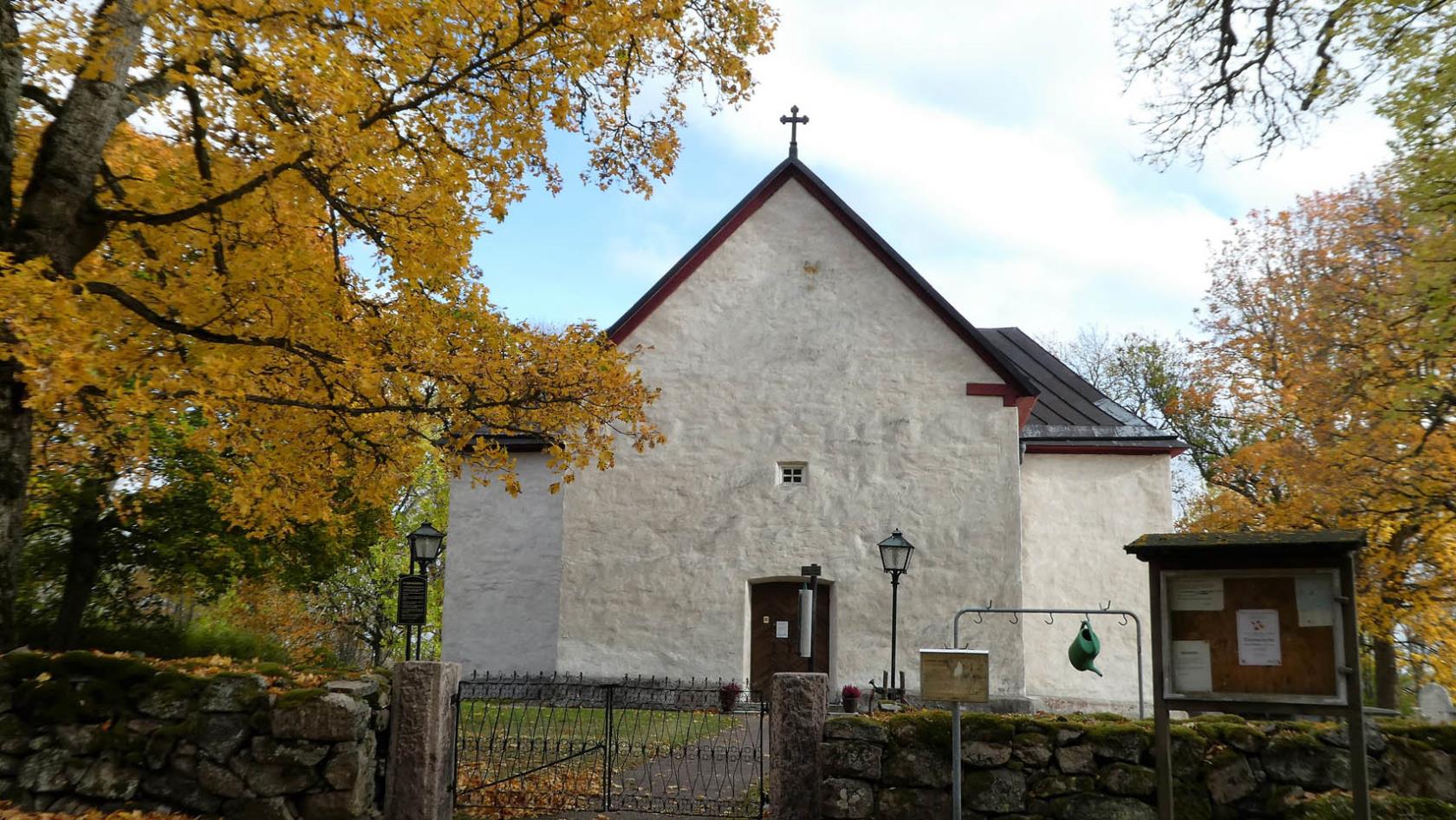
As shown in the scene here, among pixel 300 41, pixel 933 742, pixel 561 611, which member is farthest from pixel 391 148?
pixel 561 611

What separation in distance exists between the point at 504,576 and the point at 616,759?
7.67 meters

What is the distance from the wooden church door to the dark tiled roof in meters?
5.13

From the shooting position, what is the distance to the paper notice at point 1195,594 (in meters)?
6.33

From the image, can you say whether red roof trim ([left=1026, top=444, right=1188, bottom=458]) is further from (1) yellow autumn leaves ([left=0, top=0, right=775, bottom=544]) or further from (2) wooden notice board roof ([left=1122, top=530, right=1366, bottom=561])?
(2) wooden notice board roof ([left=1122, top=530, right=1366, bottom=561])

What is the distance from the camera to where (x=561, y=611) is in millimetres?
16672

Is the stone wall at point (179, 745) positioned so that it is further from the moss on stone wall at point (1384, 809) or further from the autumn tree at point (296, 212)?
the moss on stone wall at point (1384, 809)

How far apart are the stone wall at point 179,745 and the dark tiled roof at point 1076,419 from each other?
12288mm

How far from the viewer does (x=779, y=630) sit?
53.9ft

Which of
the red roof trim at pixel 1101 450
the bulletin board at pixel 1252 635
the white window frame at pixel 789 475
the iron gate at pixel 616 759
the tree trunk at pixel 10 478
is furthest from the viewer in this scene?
the red roof trim at pixel 1101 450

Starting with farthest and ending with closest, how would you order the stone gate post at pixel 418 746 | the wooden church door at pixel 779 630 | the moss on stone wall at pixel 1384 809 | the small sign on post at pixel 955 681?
the wooden church door at pixel 779 630 < the stone gate post at pixel 418 746 < the small sign on post at pixel 955 681 < the moss on stone wall at pixel 1384 809

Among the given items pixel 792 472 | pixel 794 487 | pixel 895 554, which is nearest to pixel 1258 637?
pixel 895 554

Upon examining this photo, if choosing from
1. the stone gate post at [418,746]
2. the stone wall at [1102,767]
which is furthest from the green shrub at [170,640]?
the stone wall at [1102,767]

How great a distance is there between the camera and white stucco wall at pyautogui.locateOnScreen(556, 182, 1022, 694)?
16.2 metres

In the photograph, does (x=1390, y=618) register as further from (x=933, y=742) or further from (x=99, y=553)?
(x=99, y=553)
